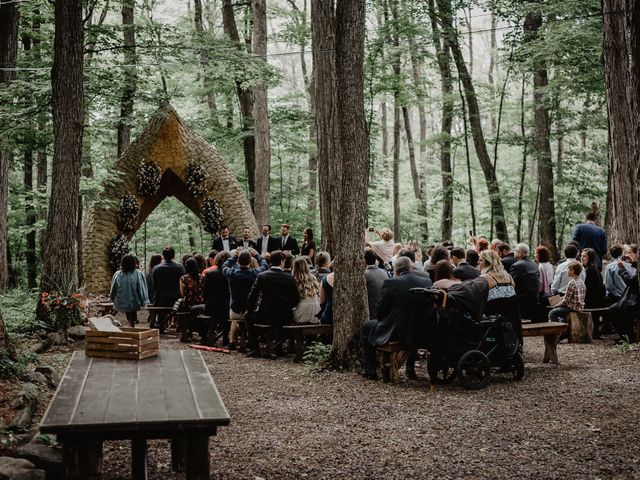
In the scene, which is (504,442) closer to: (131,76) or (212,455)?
(212,455)

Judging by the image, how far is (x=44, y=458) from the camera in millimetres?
4094

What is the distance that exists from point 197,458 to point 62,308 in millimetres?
7726

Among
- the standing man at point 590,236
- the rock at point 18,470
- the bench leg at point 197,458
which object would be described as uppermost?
the standing man at point 590,236

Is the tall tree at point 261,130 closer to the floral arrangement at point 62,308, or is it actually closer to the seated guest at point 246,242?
the seated guest at point 246,242

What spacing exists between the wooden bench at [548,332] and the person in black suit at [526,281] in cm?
93

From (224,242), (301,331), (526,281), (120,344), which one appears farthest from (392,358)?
(224,242)

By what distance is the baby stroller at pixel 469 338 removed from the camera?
7.10 metres

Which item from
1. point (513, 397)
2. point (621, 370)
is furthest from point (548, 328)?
point (513, 397)

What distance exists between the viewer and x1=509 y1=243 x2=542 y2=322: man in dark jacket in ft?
30.9

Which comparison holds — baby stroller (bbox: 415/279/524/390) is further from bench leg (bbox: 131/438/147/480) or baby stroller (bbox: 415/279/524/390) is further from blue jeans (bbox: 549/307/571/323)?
bench leg (bbox: 131/438/147/480)

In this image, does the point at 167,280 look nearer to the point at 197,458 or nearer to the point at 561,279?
the point at 561,279

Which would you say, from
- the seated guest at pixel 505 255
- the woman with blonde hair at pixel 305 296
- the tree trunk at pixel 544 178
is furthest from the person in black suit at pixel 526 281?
the tree trunk at pixel 544 178

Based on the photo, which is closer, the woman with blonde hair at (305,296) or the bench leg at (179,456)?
the bench leg at (179,456)

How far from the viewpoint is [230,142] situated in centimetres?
A: 2394
